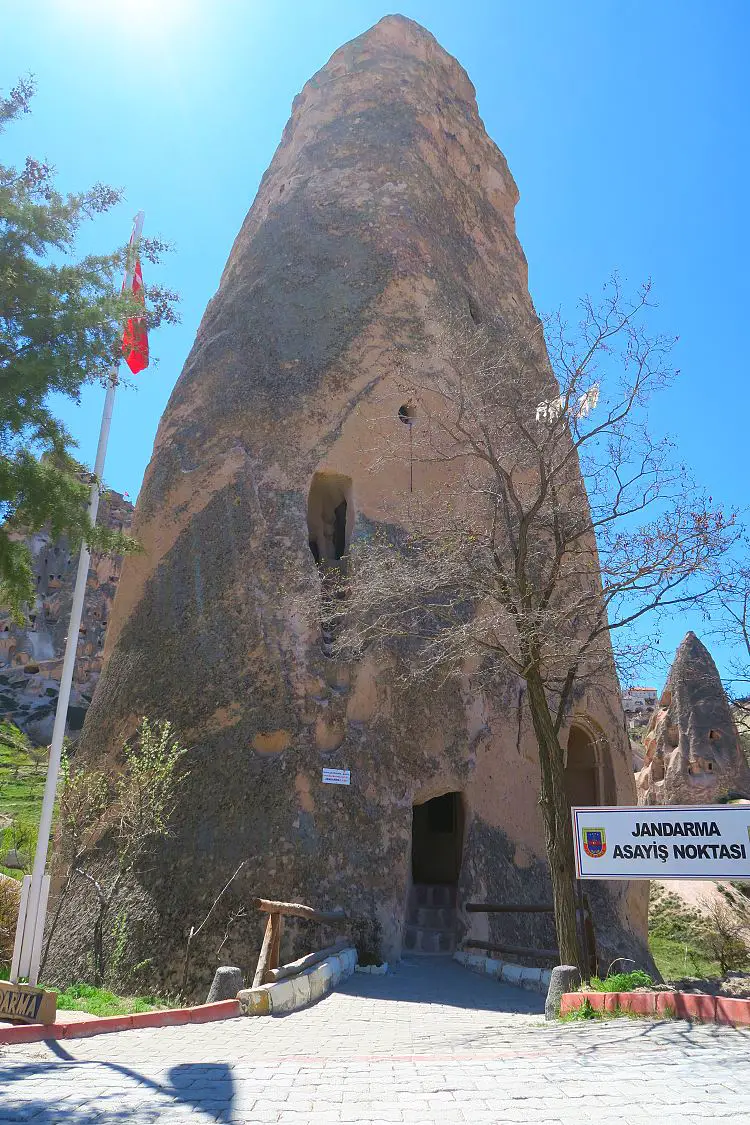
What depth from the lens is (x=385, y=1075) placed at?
16.1ft

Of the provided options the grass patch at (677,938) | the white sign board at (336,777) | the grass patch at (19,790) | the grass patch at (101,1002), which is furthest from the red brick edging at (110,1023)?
the grass patch at (677,938)

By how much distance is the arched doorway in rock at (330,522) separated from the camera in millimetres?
15773

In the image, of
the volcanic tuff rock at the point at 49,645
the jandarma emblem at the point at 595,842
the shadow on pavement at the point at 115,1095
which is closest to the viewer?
the shadow on pavement at the point at 115,1095

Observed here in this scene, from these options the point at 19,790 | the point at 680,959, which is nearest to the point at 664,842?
the point at 680,959

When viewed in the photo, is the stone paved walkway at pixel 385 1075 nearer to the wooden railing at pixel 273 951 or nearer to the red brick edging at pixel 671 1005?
the red brick edging at pixel 671 1005

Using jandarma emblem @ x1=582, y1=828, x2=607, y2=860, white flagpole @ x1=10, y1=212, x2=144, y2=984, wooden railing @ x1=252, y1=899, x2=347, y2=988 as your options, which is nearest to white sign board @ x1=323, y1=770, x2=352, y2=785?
wooden railing @ x1=252, y1=899, x2=347, y2=988

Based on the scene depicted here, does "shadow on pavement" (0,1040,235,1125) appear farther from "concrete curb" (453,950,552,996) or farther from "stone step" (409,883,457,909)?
"stone step" (409,883,457,909)

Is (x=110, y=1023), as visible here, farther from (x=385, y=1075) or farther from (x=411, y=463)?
(x=411, y=463)

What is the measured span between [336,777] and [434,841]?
6.62 m

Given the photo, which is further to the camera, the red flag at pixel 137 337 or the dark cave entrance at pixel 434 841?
the dark cave entrance at pixel 434 841

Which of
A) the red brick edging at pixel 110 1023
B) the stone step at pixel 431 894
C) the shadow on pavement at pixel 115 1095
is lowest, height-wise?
the red brick edging at pixel 110 1023

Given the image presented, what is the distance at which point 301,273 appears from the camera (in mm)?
18078

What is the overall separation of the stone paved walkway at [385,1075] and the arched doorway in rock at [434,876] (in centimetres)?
643

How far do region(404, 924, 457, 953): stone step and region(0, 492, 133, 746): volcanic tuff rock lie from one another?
128 ft
